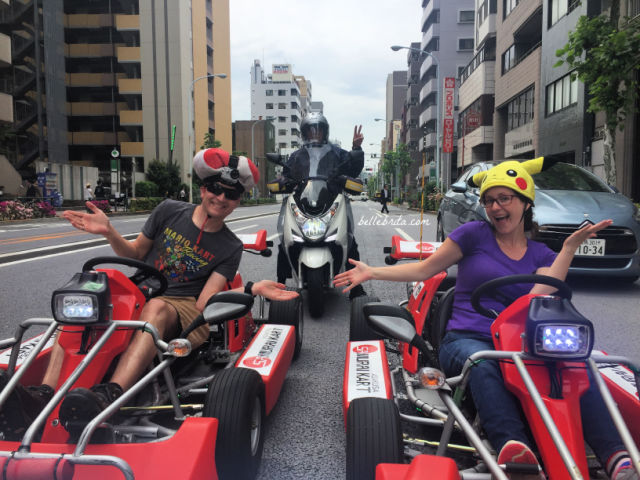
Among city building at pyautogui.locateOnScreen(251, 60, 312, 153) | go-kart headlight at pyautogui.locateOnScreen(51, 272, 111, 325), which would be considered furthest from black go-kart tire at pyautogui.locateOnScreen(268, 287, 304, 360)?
city building at pyautogui.locateOnScreen(251, 60, 312, 153)

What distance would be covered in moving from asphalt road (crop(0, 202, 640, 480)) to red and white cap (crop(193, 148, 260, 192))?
1320mm

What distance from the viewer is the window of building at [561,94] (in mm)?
20006

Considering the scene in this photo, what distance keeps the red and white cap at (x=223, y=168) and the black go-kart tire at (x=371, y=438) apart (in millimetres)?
1517

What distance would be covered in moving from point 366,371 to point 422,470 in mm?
1029

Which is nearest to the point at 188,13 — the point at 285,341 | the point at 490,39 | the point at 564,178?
the point at 490,39

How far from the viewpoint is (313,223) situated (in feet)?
16.0

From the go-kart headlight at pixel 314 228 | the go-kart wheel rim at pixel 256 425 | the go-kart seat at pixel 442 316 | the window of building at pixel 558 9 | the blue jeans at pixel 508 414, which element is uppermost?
the window of building at pixel 558 9

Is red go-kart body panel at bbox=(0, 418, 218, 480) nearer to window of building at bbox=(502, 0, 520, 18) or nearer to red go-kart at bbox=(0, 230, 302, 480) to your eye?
red go-kart at bbox=(0, 230, 302, 480)

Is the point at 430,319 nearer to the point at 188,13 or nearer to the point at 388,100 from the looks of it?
the point at 188,13

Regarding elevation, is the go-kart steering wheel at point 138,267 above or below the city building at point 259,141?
below

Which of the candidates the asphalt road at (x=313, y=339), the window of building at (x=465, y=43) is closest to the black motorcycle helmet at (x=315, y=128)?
the asphalt road at (x=313, y=339)

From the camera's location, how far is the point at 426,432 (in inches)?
97.0

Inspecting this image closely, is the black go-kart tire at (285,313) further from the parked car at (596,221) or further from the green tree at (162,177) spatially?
the green tree at (162,177)

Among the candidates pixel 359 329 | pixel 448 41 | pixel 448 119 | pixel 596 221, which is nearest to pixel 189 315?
pixel 359 329
